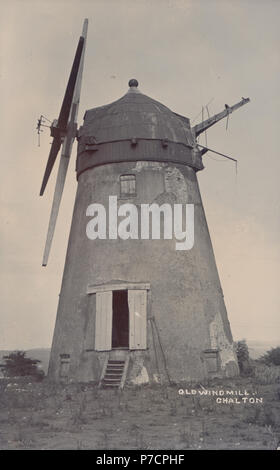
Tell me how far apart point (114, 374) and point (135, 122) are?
22.4ft

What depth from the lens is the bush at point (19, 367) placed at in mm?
18688

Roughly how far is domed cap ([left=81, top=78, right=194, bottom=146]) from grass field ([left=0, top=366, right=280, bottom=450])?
6.71 m

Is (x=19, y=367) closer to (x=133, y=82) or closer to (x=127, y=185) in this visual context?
(x=127, y=185)

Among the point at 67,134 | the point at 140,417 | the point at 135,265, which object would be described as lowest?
the point at 140,417

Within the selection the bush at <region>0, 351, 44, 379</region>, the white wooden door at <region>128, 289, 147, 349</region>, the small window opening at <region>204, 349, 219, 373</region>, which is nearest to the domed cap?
the white wooden door at <region>128, 289, 147, 349</region>

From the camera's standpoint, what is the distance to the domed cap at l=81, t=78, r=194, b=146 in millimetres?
15875

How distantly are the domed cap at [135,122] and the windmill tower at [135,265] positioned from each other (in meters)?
0.03

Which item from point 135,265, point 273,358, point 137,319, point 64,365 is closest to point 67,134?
point 135,265

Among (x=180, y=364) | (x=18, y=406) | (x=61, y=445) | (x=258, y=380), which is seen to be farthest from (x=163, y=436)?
(x=258, y=380)

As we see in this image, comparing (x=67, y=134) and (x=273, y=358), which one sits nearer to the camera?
(x=67, y=134)

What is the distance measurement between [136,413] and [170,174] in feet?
23.2

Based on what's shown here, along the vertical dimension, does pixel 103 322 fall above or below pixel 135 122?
below

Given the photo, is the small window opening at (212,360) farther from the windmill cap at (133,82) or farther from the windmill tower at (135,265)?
the windmill cap at (133,82)

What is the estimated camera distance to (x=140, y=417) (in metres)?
10.5
